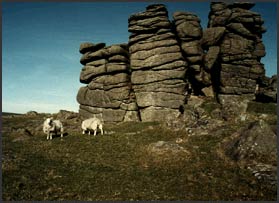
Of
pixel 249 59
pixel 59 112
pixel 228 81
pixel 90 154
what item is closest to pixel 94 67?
pixel 59 112

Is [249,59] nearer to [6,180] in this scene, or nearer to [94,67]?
[94,67]

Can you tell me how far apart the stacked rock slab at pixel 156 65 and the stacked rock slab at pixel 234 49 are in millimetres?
9096

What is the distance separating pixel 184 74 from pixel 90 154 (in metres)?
34.6

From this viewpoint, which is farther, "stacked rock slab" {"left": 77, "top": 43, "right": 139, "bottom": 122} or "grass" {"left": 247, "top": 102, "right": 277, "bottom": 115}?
"stacked rock slab" {"left": 77, "top": 43, "right": 139, "bottom": 122}

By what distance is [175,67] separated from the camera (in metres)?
58.2

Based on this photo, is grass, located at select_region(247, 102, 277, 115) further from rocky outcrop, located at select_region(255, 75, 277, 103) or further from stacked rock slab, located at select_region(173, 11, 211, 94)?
stacked rock slab, located at select_region(173, 11, 211, 94)

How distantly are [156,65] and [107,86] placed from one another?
1213 cm

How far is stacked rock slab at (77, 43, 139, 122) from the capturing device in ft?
196

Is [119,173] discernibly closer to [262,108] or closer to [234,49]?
[262,108]

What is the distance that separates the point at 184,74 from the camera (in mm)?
58375

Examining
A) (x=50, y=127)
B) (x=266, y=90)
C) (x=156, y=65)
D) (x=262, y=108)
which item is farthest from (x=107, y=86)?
(x=266, y=90)

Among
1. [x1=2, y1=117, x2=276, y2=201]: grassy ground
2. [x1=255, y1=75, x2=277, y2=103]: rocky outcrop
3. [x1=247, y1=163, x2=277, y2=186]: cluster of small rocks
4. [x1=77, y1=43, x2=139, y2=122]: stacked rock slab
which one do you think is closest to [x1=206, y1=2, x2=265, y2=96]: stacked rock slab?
[x1=255, y1=75, x2=277, y2=103]: rocky outcrop

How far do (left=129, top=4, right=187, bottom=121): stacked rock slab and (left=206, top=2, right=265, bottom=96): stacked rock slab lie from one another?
9.10m

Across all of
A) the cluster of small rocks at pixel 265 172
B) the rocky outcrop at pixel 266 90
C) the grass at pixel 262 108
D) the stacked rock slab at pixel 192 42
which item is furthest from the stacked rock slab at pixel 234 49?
the cluster of small rocks at pixel 265 172
